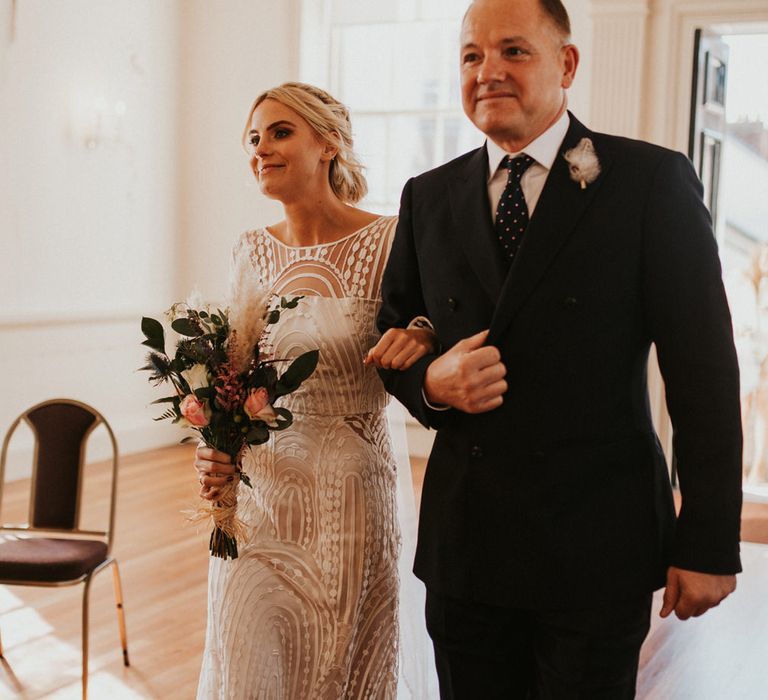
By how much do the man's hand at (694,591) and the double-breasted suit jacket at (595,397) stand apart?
19 mm

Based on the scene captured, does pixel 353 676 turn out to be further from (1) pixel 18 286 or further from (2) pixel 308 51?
(2) pixel 308 51

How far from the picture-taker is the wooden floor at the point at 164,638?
3795mm

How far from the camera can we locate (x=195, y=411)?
2.20m

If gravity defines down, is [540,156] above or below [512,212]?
above

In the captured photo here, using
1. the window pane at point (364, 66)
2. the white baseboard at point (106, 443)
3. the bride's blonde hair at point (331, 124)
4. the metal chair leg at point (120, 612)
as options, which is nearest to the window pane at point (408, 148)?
the window pane at point (364, 66)

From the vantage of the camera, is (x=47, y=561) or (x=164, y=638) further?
(x=164, y=638)

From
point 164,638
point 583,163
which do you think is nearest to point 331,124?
point 583,163

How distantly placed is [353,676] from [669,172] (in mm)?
1469

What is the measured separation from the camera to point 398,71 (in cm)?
873

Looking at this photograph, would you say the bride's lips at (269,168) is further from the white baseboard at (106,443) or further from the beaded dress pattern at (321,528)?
the white baseboard at (106,443)

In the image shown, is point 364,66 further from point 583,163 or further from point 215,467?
point 583,163

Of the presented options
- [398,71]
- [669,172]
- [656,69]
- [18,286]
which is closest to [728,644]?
[669,172]

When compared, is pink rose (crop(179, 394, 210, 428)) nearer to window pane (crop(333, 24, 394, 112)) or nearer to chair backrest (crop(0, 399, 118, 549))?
chair backrest (crop(0, 399, 118, 549))

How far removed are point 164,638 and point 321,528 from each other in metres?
2.07
